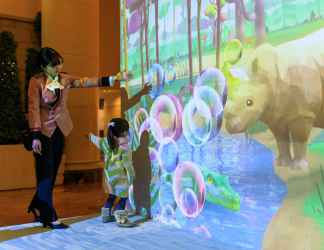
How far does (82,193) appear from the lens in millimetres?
4762

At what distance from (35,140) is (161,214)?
2.92 feet

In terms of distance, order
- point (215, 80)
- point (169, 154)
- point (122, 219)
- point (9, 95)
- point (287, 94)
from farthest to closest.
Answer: point (9, 95) → point (122, 219) → point (169, 154) → point (215, 80) → point (287, 94)

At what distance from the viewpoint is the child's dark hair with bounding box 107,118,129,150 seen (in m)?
2.88

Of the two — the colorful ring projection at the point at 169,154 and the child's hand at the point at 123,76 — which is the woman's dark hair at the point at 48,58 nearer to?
the child's hand at the point at 123,76

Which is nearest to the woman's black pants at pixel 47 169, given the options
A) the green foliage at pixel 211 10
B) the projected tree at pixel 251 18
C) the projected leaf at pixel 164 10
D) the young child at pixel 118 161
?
the young child at pixel 118 161

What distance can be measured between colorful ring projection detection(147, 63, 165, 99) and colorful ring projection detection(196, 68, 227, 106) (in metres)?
0.36

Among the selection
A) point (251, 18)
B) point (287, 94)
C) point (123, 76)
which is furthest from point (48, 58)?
point (287, 94)

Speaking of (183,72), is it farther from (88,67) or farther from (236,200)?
(88,67)

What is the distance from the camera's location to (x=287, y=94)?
6.70ft

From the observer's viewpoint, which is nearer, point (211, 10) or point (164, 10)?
point (211, 10)

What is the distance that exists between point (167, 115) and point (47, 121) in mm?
755

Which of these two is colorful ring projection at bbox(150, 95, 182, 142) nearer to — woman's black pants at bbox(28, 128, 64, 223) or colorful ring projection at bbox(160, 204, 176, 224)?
colorful ring projection at bbox(160, 204, 176, 224)

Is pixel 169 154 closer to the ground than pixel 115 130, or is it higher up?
closer to the ground

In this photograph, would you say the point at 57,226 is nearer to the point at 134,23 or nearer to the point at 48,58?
the point at 48,58
